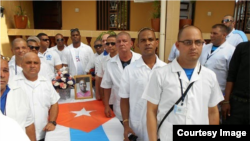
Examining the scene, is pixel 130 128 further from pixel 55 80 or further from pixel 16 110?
pixel 55 80

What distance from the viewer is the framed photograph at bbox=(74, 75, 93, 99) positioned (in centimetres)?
281

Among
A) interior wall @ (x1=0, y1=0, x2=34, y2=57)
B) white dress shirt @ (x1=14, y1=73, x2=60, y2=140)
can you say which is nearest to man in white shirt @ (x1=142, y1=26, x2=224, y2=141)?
white dress shirt @ (x1=14, y1=73, x2=60, y2=140)

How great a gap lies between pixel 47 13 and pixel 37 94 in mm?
6520

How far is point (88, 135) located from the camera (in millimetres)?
1852

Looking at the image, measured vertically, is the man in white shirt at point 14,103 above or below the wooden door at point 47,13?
below

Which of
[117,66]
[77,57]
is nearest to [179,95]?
[117,66]

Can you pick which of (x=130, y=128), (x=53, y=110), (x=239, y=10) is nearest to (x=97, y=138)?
(x=130, y=128)

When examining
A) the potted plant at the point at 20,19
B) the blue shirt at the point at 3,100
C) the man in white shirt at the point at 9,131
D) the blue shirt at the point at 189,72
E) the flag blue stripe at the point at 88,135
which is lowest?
the flag blue stripe at the point at 88,135

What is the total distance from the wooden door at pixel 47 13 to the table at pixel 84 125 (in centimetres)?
596

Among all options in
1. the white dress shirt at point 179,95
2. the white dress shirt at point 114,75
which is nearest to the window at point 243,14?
the white dress shirt at point 114,75

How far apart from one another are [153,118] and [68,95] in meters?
1.74

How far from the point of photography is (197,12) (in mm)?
7598

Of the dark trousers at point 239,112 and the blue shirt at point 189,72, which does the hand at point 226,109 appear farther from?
the blue shirt at point 189,72

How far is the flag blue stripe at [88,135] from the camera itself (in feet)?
5.89
